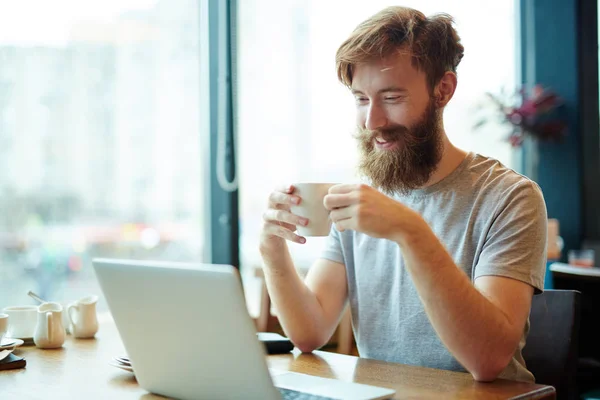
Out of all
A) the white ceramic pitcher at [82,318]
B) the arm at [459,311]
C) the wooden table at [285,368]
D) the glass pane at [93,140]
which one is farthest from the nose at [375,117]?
the glass pane at [93,140]

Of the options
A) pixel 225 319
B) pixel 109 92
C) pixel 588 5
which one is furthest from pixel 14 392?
pixel 588 5

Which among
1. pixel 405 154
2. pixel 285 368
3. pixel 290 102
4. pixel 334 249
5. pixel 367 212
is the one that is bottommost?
pixel 285 368

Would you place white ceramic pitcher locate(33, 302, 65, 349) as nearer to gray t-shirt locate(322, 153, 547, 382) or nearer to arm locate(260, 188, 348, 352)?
arm locate(260, 188, 348, 352)

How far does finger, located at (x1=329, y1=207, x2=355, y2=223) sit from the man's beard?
41 cm

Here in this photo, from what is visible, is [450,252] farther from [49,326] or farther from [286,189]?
[49,326]

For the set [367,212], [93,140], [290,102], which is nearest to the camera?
[367,212]

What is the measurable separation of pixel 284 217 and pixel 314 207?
8 cm

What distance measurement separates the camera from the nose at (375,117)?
1.64 meters

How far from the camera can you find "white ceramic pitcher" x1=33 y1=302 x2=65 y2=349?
1707 millimetres

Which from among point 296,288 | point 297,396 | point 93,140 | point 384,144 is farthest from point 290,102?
point 297,396

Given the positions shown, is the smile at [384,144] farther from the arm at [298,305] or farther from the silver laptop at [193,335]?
the silver laptop at [193,335]

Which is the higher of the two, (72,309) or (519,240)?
(519,240)

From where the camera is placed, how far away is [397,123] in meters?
1.66

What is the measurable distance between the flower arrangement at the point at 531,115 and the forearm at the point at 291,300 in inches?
112
